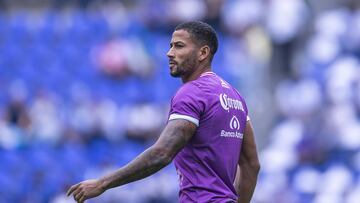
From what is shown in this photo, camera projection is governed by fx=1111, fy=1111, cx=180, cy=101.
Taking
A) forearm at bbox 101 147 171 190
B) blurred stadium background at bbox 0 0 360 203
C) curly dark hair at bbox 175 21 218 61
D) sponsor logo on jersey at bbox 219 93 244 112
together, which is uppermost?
blurred stadium background at bbox 0 0 360 203

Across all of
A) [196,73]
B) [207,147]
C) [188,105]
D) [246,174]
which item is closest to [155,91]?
[246,174]

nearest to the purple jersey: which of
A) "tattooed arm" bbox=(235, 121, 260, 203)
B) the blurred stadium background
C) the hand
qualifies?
"tattooed arm" bbox=(235, 121, 260, 203)

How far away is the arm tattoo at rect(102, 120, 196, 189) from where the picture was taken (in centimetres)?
646

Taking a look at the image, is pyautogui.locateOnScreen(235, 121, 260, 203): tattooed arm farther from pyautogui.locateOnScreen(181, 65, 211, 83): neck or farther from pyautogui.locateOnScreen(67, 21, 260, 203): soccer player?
pyautogui.locateOnScreen(181, 65, 211, 83): neck

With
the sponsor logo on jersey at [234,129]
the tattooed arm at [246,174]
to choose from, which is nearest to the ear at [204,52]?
the sponsor logo on jersey at [234,129]

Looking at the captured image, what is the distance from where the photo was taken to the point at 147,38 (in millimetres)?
16922

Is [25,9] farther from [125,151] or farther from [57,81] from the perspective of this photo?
[125,151]

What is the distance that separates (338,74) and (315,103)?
460 millimetres

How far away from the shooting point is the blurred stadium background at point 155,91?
526 inches

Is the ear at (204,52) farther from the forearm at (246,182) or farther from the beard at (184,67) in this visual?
the forearm at (246,182)

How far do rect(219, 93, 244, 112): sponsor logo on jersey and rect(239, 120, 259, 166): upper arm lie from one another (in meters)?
0.20

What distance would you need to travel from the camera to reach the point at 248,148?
719 cm

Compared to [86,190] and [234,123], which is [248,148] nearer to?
[234,123]

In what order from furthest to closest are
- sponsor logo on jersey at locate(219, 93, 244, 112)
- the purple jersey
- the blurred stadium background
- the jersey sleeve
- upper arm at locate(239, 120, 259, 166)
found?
the blurred stadium background
upper arm at locate(239, 120, 259, 166)
sponsor logo on jersey at locate(219, 93, 244, 112)
the purple jersey
the jersey sleeve
